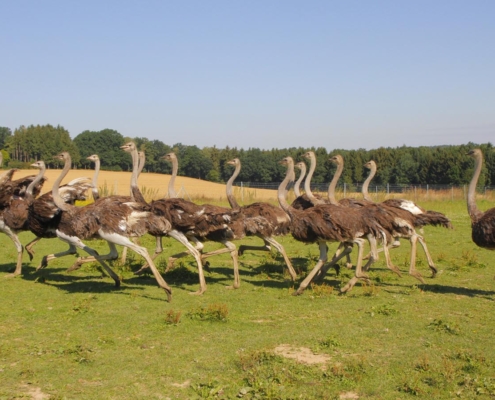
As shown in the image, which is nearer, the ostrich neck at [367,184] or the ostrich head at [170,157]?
the ostrich head at [170,157]

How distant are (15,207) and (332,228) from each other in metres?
5.59

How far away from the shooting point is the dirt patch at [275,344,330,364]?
597 centimetres

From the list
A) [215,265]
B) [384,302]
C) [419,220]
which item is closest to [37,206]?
[215,265]

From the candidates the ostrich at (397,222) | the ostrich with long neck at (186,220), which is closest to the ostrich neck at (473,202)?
the ostrich at (397,222)

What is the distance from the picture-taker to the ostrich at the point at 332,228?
350 inches

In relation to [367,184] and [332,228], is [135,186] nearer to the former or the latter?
[332,228]

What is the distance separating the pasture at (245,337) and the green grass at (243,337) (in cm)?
2

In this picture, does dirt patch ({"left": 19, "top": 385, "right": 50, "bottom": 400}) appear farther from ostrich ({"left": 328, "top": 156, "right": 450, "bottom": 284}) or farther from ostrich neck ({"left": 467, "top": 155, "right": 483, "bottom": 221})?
ostrich neck ({"left": 467, "top": 155, "right": 483, "bottom": 221})

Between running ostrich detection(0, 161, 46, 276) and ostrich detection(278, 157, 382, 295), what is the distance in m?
4.69

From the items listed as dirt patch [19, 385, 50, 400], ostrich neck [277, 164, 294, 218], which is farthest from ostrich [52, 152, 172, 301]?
dirt patch [19, 385, 50, 400]

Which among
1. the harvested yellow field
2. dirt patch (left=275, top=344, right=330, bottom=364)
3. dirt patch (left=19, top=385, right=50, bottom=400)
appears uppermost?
the harvested yellow field

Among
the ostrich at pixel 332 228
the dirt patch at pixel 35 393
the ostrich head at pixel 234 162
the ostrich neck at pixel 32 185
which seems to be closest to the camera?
the dirt patch at pixel 35 393

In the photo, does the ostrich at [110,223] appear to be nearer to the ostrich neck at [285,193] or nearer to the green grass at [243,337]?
the green grass at [243,337]

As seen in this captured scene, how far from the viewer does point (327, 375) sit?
5.48 metres
